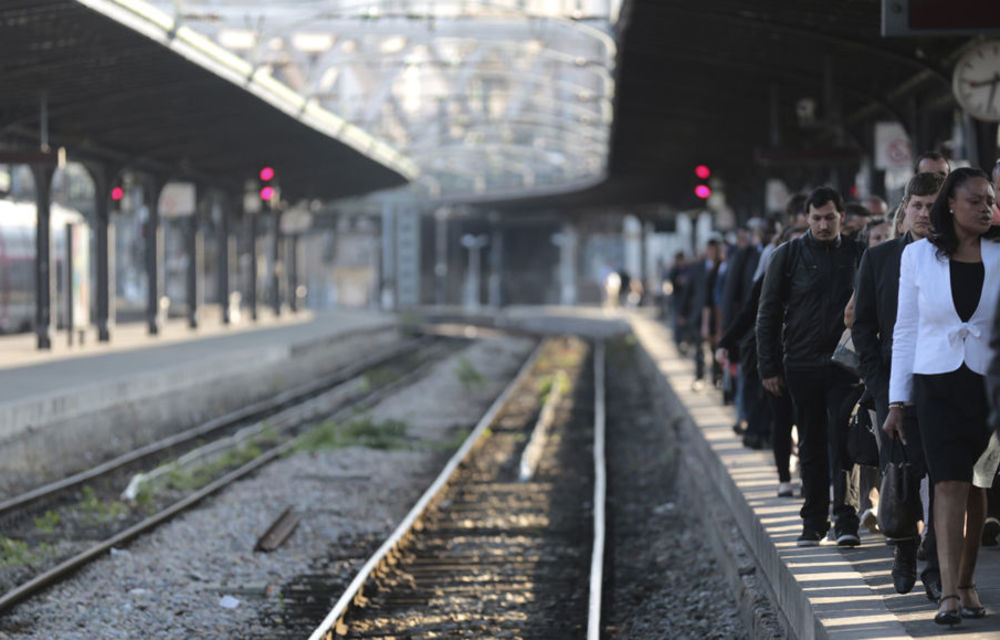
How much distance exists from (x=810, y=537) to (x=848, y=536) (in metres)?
0.18

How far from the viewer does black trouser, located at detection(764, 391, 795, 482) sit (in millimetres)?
7992

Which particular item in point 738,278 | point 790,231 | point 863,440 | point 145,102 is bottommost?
point 863,440

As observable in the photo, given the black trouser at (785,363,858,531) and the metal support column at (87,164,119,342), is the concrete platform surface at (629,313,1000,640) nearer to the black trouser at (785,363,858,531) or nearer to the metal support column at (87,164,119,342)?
the black trouser at (785,363,858,531)

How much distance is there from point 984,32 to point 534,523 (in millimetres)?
5670

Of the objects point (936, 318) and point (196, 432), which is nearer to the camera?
point (936, 318)

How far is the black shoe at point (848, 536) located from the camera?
743 centimetres

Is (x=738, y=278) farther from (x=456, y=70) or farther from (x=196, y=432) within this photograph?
(x=456, y=70)

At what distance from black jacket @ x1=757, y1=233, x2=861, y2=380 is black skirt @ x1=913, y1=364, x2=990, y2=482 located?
1.80 m

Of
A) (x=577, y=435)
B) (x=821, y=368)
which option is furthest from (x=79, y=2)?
(x=821, y=368)

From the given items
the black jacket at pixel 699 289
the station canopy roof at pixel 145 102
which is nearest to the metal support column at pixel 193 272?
the station canopy roof at pixel 145 102

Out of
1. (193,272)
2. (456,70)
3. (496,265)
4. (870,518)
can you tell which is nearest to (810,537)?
(870,518)

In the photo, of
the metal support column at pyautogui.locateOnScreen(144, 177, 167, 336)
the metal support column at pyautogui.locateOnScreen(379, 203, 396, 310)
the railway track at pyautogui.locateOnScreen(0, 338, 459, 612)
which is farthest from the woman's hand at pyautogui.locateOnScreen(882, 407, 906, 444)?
the metal support column at pyautogui.locateOnScreen(379, 203, 396, 310)

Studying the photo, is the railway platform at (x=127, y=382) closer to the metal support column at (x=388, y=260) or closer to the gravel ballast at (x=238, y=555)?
the gravel ballast at (x=238, y=555)

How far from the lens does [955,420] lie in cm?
534
